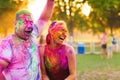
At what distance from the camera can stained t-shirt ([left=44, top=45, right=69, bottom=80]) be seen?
13.5 feet

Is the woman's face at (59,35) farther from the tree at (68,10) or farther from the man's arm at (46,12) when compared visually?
the tree at (68,10)

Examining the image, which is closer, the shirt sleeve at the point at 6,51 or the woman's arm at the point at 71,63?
the shirt sleeve at the point at 6,51

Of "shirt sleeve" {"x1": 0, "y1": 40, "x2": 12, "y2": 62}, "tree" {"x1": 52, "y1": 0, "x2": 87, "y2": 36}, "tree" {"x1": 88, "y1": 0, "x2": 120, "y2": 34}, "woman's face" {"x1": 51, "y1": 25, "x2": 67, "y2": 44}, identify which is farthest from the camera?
"tree" {"x1": 52, "y1": 0, "x2": 87, "y2": 36}

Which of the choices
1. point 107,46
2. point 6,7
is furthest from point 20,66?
point 6,7

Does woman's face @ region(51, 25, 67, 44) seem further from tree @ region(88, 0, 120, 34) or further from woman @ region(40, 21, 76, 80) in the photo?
tree @ region(88, 0, 120, 34)

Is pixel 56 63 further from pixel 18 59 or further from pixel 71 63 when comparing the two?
pixel 18 59

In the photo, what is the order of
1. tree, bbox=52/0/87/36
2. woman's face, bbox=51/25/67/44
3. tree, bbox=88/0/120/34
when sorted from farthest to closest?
tree, bbox=52/0/87/36 → tree, bbox=88/0/120/34 → woman's face, bbox=51/25/67/44

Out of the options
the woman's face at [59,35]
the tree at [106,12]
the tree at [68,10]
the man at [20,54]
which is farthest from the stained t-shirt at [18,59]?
the tree at [68,10]

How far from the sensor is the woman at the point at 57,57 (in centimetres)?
408

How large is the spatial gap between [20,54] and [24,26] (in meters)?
0.25

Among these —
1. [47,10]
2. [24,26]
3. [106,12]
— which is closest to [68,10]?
[106,12]

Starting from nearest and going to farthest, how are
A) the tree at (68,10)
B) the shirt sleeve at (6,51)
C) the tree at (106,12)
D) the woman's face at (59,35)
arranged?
the shirt sleeve at (6,51), the woman's face at (59,35), the tree at (106,12), the tree at (68,10)

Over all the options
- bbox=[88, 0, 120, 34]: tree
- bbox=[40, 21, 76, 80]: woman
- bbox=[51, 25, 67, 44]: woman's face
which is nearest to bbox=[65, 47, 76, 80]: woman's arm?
bbox=[40, 21, 76, 80]: woman

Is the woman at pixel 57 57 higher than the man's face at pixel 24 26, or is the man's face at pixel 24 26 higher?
the man's face at pixel 24 26
